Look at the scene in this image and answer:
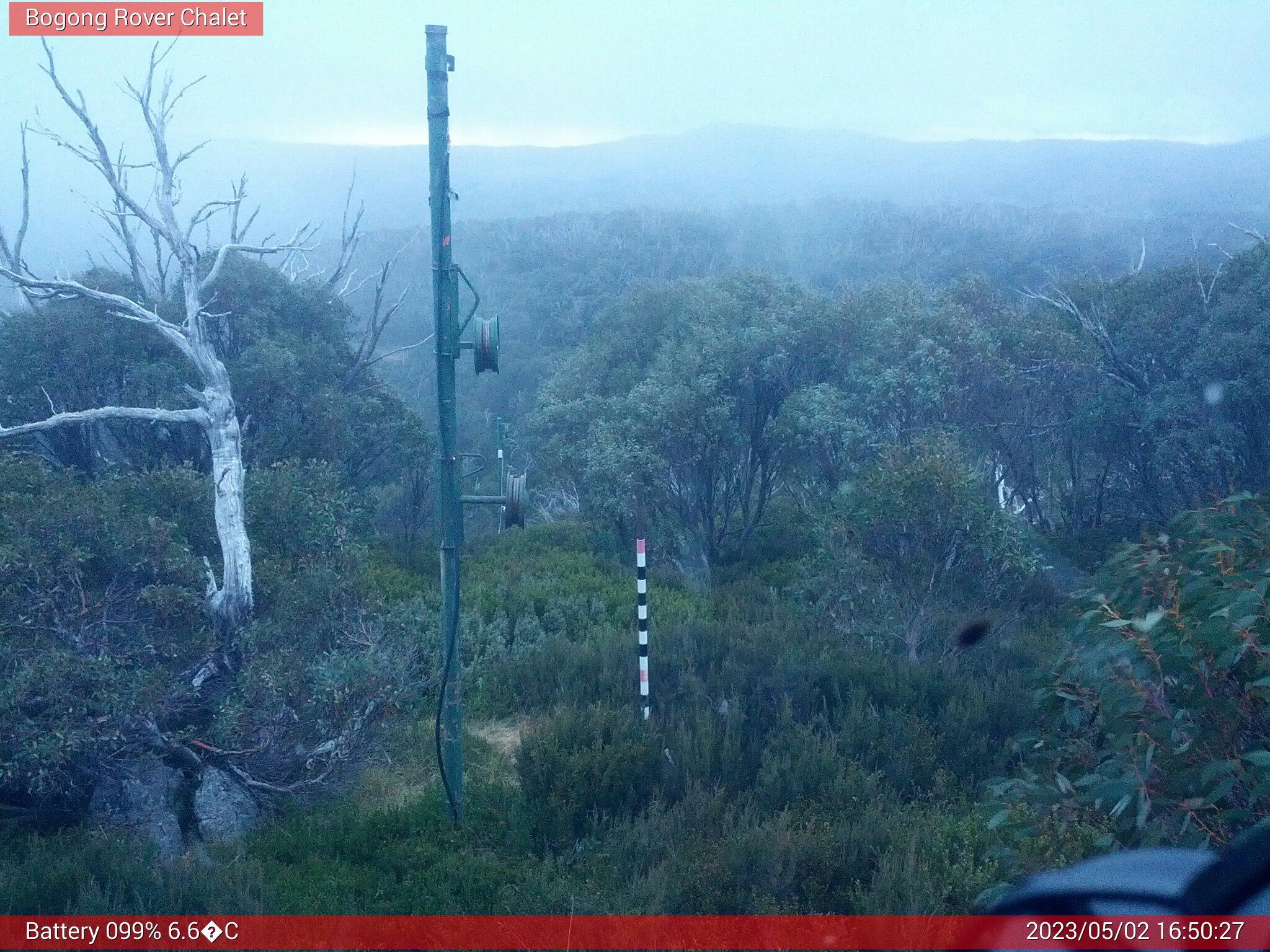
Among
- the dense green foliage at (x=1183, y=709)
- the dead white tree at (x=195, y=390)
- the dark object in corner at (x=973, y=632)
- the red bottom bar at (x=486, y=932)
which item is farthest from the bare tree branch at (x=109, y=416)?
the dark object in corner at (x=973, y=632)

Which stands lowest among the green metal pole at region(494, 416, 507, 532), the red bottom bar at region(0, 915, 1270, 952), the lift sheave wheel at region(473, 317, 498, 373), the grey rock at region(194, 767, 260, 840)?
the grey rock at region(194, 767, 260, 840)

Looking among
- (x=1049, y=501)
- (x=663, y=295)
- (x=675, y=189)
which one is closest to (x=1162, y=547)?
(x=1049, y=501)

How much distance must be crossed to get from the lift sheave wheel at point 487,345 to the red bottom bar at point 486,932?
293 centimetres

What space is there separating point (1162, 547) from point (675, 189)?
204 feet

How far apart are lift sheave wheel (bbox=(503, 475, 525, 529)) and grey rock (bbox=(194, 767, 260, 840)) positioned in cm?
258

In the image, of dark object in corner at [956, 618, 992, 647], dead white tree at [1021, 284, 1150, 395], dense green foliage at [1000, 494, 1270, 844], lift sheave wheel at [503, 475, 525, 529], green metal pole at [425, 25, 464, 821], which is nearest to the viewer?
dense green foliage at [1000, 494, 1270, 844]

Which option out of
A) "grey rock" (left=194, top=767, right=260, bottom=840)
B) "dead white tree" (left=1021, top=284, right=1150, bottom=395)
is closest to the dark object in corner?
"grey rock" (left=194, top=767, right=260, bottom=840)

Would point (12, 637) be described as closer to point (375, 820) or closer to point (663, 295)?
point (375, 820)

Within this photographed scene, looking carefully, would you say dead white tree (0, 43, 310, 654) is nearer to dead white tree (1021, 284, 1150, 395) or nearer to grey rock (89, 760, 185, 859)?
grey rock (89, 760, 185, 859)

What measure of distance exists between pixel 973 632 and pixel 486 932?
265 inches

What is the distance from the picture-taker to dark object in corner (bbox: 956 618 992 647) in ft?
30.7

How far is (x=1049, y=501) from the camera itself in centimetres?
1625

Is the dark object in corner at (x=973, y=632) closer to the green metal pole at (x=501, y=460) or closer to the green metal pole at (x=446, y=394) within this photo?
the green metal pole at (x=501, y=460)

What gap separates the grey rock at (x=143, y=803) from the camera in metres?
5.80
